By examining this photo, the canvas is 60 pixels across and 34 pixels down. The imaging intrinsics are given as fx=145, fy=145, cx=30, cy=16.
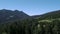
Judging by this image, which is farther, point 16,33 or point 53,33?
point 16,33

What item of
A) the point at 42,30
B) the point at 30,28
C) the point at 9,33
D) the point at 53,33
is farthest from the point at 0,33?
the point at 53,33

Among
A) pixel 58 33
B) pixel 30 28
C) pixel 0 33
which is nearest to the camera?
pixel 58 33

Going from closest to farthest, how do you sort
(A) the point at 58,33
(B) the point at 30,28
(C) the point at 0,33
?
(A) the point at 58,33
(C) the point at 0,33
(B) the point at 30,28

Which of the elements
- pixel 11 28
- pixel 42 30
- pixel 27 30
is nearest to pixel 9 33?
pixel 11 28

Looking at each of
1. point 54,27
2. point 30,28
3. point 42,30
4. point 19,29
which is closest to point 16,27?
point 19,29

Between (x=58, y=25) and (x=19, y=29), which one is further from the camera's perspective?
(x=19, y=29)

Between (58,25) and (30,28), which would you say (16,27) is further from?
(58,25)

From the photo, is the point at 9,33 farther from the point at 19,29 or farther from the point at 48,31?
the point at 48,31

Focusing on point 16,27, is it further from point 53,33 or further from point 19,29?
point 53,33
